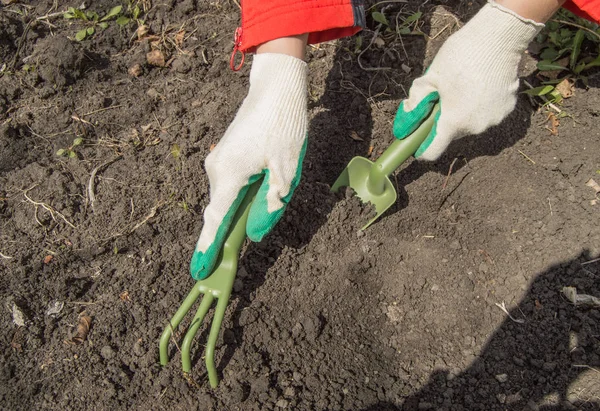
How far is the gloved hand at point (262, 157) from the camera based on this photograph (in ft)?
5.09

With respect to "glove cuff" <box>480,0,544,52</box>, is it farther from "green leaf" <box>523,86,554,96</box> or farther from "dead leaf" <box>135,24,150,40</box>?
"dead leaf" <box>135,24,150,40</box>

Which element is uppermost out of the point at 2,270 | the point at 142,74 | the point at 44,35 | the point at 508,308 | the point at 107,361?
the point at 44,35

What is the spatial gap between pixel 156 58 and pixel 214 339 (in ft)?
4.08

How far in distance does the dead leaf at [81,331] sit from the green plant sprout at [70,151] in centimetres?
65

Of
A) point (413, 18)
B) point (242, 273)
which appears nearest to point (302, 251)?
point (242, 273)

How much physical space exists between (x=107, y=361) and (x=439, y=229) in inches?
46.8

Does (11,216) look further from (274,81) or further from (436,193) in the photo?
(436,193)

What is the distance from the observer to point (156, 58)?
7.14 feet

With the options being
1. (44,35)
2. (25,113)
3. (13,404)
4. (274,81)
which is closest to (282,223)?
(274,81)

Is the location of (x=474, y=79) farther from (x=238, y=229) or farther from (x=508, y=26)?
(x=238, y=229)

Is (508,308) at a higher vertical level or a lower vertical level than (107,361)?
lower

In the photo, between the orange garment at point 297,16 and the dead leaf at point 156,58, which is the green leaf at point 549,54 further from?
the dead leaf at point 156,58

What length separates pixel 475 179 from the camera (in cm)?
191

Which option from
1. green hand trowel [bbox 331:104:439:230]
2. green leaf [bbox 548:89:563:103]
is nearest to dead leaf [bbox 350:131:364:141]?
green hand trowel [bbox 331:104:439:230]
